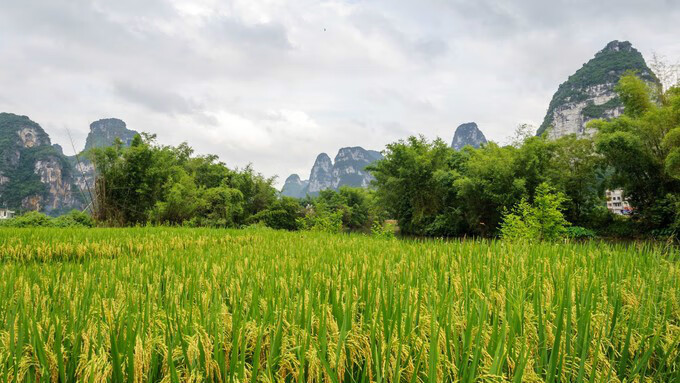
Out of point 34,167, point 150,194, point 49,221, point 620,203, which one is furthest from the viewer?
point 34,167

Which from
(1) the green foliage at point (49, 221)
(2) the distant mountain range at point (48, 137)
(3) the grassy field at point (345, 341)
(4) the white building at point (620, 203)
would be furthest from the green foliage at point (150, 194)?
(2) the distant mountain range at point (48, 137)

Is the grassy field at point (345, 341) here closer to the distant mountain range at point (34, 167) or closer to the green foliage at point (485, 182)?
the green foliage at point (485, 182)

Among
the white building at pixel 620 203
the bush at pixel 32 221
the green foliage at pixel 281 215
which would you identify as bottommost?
the bush at pixel 32 221

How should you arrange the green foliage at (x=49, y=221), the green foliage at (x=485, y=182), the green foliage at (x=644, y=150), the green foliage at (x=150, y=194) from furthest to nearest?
the green foliage at (x=49, y=221), the green foliage at (x=485, y=182), the green foliage at (x=150, y=194), the green foliage at (x=644, y=150)

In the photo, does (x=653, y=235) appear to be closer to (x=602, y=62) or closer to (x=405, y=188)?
(x=405, y=188)

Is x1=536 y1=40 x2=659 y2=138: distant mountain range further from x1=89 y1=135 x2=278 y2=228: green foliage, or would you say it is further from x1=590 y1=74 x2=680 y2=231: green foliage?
x1=89 y1=135 x2=278 y2=228: green foliage

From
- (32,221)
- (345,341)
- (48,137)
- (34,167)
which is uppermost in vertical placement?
(48,137)

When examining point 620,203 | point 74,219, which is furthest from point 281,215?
point 620,203

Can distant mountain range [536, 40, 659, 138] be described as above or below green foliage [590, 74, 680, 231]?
above

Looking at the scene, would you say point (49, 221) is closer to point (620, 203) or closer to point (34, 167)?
point (620, 203)

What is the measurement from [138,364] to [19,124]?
5691 inches

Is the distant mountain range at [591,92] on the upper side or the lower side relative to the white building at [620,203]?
upper


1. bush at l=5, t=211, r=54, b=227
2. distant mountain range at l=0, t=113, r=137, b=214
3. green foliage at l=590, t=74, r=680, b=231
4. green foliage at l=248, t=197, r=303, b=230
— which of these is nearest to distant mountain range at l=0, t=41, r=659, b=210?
distant mountain range at l=0, t=113, r=137, b=214

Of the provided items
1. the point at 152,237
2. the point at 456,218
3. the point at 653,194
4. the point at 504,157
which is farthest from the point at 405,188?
the point at 152,237
